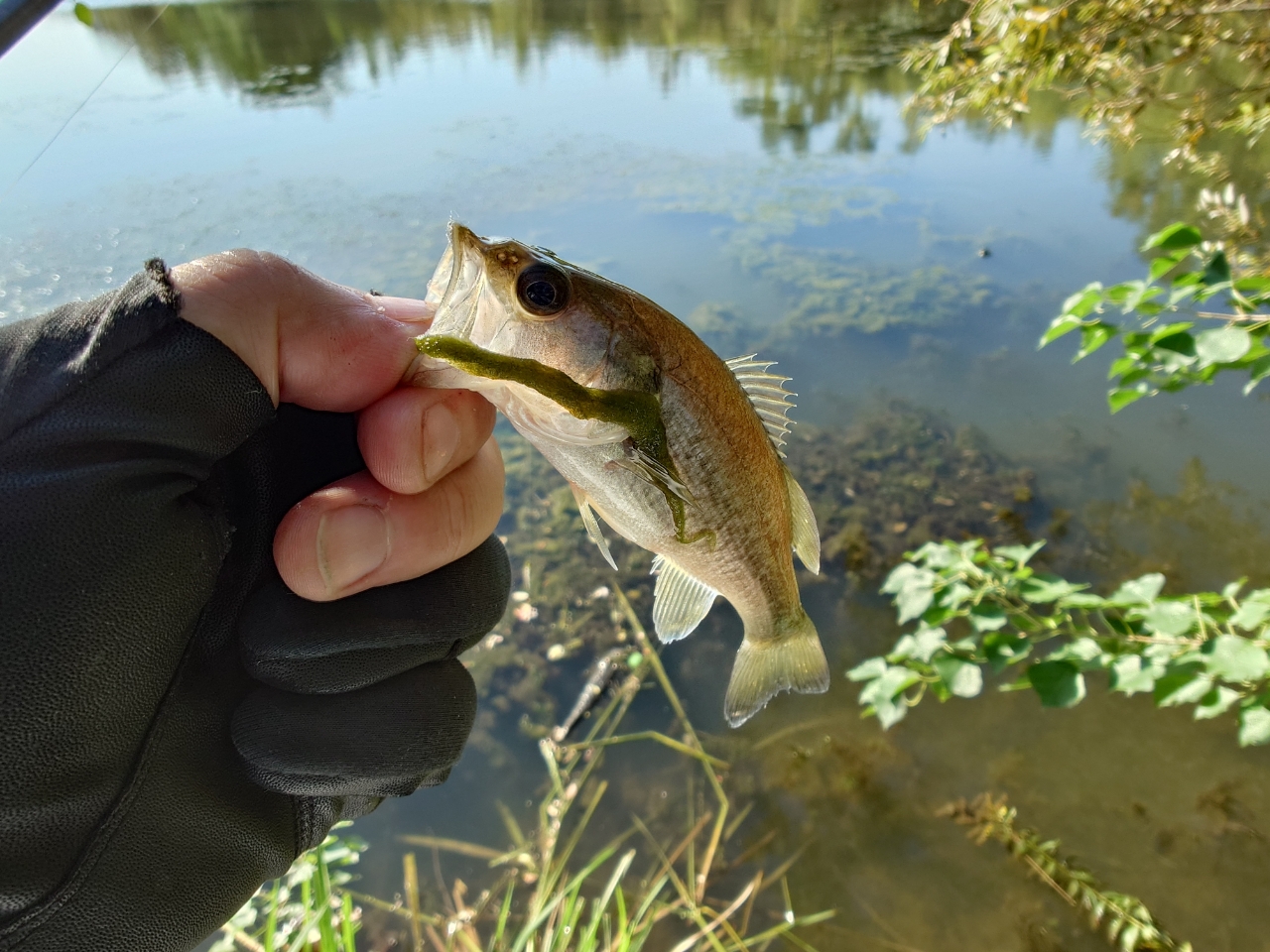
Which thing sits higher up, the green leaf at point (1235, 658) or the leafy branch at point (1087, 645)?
the green leaf at point (1235, 658)

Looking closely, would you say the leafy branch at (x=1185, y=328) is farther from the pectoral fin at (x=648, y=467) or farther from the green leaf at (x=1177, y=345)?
the pectoral fin at (x=648, y=467)

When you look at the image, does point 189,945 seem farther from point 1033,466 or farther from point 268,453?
point 1033,466

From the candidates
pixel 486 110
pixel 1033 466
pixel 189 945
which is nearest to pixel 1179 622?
→ pixel 189 945

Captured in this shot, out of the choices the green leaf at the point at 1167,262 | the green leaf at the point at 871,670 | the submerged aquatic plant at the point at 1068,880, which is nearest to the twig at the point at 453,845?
the green leaf at the point at 871,670

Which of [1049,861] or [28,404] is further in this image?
[1049,861]

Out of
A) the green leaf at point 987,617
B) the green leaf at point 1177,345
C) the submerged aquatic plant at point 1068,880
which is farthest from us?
the submerged aquatic plant at point 1068,880

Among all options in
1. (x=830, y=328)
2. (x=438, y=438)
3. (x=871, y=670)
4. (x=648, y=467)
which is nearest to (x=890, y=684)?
(x=871, y=670)
